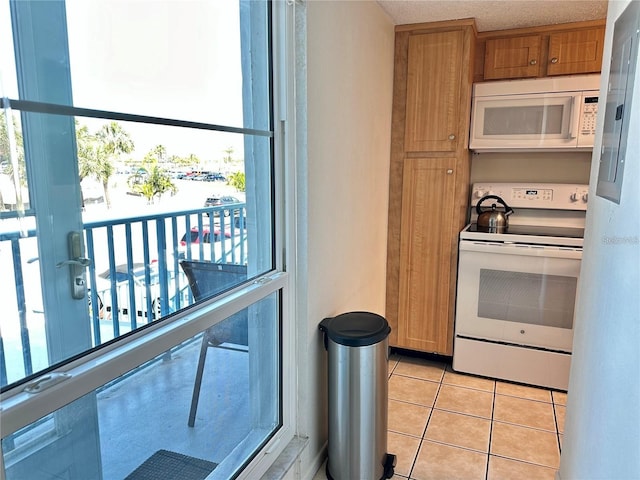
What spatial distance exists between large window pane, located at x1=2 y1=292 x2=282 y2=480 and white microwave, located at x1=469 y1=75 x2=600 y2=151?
6.37 feet

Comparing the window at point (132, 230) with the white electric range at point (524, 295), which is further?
the white electric range at point (524, 295)

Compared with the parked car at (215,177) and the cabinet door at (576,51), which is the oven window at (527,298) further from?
the parked car at (215,177)

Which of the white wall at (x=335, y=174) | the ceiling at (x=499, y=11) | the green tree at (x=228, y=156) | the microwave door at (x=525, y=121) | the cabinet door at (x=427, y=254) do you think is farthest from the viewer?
the cabinet door at (x=427, y=254)

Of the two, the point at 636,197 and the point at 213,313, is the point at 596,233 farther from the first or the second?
the point at 213,313

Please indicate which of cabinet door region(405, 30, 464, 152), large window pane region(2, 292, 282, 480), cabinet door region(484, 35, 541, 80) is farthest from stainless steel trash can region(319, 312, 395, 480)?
cabinet door region(484, 35, 541, 80)

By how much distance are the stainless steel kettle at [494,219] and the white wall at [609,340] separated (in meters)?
1.16

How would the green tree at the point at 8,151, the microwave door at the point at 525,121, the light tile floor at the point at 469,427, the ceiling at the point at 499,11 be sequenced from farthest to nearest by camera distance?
the microwave door at the point at 525,121, the ceiling at the point at 499,11, the light tile floor at the point at 469,427, the green tree at the point at 8,151

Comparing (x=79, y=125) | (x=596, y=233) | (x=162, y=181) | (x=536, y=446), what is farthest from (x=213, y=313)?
(x=536, y=446)

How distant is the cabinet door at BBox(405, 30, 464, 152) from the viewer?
2701mm

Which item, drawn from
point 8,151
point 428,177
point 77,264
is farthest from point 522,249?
point 8,151

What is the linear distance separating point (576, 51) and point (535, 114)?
0.43 metres

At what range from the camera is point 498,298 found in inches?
110

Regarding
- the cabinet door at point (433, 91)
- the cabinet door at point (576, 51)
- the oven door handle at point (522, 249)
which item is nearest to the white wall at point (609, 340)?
the oven door handle at point (522, 249)

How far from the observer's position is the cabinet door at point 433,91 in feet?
8.86
